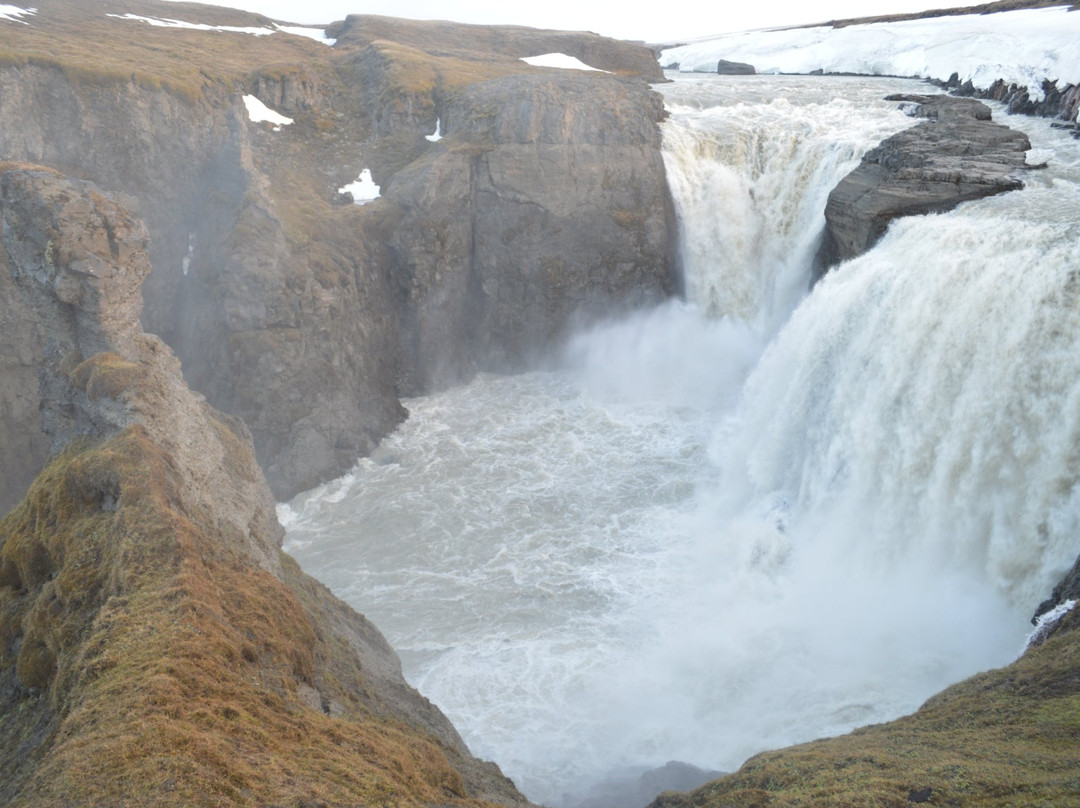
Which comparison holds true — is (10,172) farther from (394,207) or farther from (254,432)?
(394,207)

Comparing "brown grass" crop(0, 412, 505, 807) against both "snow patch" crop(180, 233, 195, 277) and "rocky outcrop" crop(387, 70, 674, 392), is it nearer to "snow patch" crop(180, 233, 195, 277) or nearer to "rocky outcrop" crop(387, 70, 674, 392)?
"snow patch" crop(180, 233, 195, 277)

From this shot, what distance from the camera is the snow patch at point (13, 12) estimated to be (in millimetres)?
38406

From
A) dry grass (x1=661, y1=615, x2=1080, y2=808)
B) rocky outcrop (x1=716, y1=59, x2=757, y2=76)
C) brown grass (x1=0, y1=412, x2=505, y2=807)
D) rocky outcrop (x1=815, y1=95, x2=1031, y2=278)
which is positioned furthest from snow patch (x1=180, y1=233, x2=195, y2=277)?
rocky outcrop (x1=716, y1=59, x2=757, y2=76)

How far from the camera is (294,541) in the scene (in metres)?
27.4

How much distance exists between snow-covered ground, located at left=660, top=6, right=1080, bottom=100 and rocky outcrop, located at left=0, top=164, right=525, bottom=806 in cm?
4197

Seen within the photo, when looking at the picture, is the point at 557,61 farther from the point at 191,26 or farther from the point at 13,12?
the point at 13,12

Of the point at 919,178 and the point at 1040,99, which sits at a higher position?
the point at 1040,99

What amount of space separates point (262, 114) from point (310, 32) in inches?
991

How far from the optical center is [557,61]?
183ft

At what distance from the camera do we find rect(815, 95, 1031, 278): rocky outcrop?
90.0 feet

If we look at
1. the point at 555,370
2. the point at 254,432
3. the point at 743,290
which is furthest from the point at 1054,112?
the point at 254,432

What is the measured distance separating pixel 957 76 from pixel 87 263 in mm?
51523

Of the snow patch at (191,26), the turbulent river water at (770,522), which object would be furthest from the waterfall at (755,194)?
the snow patch at (191,26)

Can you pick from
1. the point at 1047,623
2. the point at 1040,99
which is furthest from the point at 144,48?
the point at 1040,99
